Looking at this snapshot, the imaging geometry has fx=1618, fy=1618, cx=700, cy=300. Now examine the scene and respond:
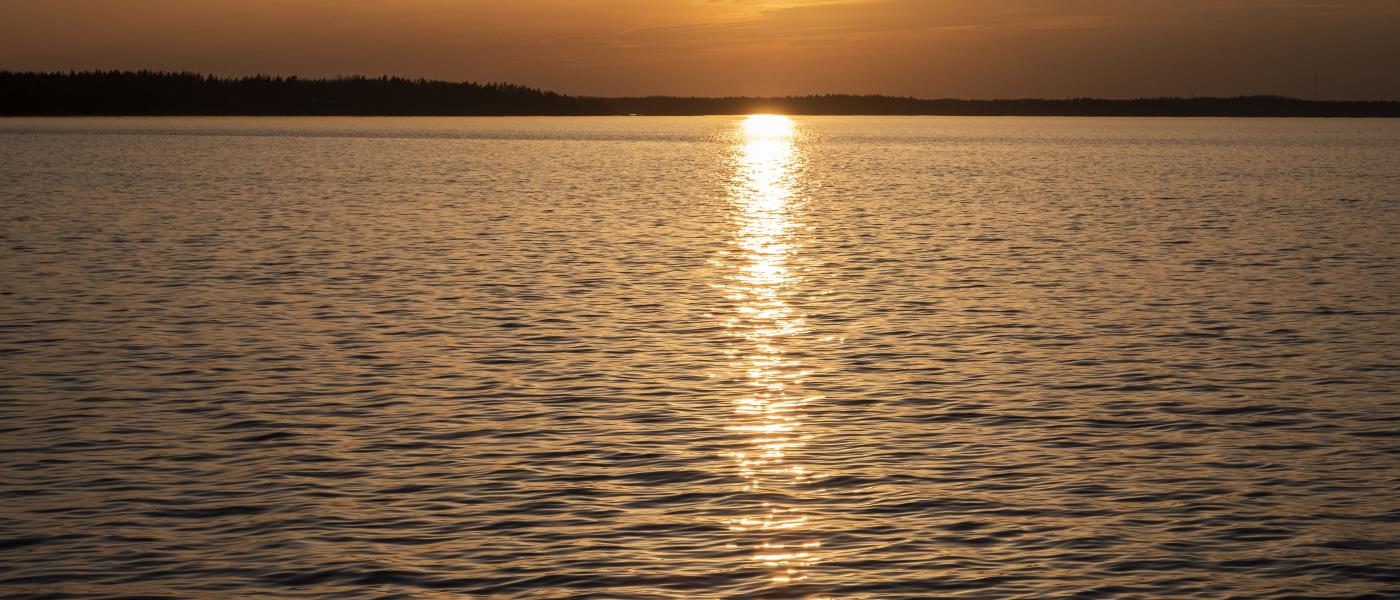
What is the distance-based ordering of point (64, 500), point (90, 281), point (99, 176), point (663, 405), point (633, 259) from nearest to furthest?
point (64, 500)
point (663, 405)
point (90, 281)
point (633, 259)
point (99, 176)

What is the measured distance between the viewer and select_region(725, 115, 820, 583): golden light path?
55.5 feet

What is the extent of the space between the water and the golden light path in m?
0.10

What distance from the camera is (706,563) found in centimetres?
1605

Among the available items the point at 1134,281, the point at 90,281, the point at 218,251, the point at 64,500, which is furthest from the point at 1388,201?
the point at 64,500

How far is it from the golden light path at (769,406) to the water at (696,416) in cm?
10

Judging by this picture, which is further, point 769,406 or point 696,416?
point 769,406

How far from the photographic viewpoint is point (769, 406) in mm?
25062

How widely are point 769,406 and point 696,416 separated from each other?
1562 millimetres

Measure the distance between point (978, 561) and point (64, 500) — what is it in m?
10.4

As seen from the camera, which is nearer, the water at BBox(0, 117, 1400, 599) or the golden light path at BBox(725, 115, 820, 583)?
the water at BBox(0, 117, 1400, 599)

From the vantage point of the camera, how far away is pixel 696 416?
23984 millimetres

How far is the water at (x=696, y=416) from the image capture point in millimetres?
16219

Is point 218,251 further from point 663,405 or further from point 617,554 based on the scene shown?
point 617,554

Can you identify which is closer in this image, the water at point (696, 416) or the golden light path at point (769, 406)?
the water at point (696, 416)
